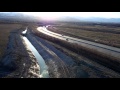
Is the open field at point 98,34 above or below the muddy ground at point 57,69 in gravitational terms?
below

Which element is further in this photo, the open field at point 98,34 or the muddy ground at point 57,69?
the open field at point 98,34

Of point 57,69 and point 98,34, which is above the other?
point 57,69

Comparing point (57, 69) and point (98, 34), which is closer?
point (57, 69)

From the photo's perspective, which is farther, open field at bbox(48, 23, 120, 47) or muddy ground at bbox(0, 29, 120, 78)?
open field at bbox(48, 23, 120, 47)

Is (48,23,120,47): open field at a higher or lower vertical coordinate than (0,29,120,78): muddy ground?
lower
